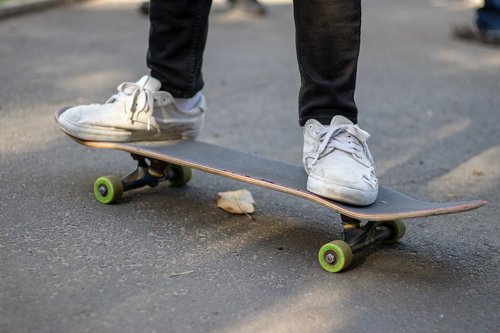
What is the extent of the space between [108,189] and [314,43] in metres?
0.83

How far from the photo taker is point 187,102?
8.89ft

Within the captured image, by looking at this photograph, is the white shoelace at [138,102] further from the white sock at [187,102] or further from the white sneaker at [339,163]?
the white sneaker at [339,163]

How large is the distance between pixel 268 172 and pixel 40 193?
805 mm

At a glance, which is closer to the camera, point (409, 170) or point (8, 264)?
point (8, 264)

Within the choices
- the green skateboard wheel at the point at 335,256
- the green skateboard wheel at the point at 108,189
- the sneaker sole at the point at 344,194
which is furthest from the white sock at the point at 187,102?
the green skateboard wheel at the point at 335,256

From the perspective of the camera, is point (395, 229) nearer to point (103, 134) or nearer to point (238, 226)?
point (238, 226)

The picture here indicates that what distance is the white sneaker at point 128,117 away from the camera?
2576 millimetres

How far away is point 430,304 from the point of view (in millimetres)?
2039

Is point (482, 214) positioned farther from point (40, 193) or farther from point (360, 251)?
point (40, 193)

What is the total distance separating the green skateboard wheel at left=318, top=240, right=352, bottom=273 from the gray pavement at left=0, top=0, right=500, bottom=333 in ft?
0.09

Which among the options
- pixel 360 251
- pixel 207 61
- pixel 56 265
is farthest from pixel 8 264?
pixel 207 61

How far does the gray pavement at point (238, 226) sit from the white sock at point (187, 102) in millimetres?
308

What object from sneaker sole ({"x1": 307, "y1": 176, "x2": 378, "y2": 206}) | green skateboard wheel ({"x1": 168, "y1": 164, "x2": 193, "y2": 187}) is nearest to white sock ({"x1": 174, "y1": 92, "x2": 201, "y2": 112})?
green skateboard wheel ({"x1": 168, "y1": 164, "x2": 193, "y2": 187})

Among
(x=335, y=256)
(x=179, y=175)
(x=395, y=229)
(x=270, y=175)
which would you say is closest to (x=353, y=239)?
(x=335, y=256)
